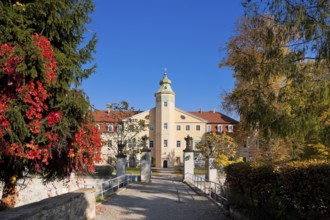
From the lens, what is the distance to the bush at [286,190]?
4711 mm

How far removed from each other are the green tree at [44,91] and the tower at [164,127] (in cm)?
4776

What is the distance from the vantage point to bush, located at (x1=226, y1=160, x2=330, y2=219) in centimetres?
471

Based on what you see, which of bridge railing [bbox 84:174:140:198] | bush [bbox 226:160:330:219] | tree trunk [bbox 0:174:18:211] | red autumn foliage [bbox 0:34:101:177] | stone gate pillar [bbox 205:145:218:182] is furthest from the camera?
stone gate pillar [bbox 205:145:218:182]

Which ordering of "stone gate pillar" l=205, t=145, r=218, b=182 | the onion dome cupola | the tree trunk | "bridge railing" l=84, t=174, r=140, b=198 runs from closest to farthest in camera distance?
the tree trunk < "bridge railing" l=84, t=174, r=140, b=198 < "stone gate pillar" l=205, t=145, r=218, b=182 < the onion dome cupola

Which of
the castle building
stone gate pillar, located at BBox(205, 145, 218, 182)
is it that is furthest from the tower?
stone gate pillar, located at BBox(205, 145, 218, 182)

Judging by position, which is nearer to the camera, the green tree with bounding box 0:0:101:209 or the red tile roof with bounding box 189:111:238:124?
the green tree with bounding box 0:0:101:209

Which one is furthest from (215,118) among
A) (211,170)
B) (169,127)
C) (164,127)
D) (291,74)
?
(291,74)

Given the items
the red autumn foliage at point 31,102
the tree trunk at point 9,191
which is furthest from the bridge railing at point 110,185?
the red autumn foliage at point 31,102

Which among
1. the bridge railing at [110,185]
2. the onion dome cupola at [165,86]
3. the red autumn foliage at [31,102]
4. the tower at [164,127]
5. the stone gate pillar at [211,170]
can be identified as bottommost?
the bridge railing at [110,185]

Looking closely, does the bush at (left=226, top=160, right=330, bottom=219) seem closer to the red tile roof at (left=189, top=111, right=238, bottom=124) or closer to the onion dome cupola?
the onion dome cupola

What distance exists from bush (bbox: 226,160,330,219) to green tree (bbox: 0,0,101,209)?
3.36 meters

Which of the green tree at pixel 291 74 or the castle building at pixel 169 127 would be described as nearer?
the green tree at pixel 291 74

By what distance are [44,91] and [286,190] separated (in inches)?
171

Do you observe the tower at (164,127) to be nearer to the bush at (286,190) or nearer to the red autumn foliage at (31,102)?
the bush at (286,190)
